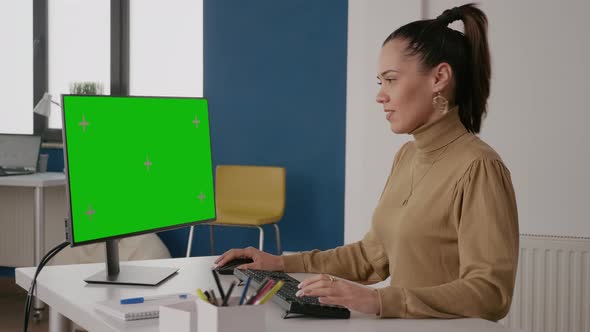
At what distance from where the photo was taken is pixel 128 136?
1.69 metres

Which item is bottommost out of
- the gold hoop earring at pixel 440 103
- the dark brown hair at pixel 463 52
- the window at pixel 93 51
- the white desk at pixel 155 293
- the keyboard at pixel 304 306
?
the white desk at pixel 155 293

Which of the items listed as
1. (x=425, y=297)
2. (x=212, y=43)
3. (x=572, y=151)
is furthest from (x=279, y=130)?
(x=425, y=297)

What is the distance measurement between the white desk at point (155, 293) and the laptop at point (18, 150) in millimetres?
3073

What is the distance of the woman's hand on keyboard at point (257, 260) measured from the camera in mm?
1777

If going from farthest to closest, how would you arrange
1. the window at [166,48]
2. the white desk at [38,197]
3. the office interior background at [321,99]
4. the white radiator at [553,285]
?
the window at [166,48], the white desk at [38,197], the office interior background at [321,99], the white radiator at [553,285]

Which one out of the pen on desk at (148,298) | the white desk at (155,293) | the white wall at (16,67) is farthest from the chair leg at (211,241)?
the pen on desk at (148,298)

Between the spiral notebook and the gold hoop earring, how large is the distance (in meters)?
0.67

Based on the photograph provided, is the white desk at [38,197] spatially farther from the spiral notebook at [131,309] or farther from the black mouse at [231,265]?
the spiral notebook at [131,309]

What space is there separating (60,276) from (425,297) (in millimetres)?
865

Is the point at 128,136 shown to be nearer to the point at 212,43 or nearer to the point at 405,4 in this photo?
the point at 405,4

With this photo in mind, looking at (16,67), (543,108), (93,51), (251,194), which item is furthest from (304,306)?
(16,67)

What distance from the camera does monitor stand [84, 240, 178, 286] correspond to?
165 centimetres

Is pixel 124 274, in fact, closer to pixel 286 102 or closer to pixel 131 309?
pixel 131 309

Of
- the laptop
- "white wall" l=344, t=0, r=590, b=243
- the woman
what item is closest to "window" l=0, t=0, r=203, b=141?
the laptop
